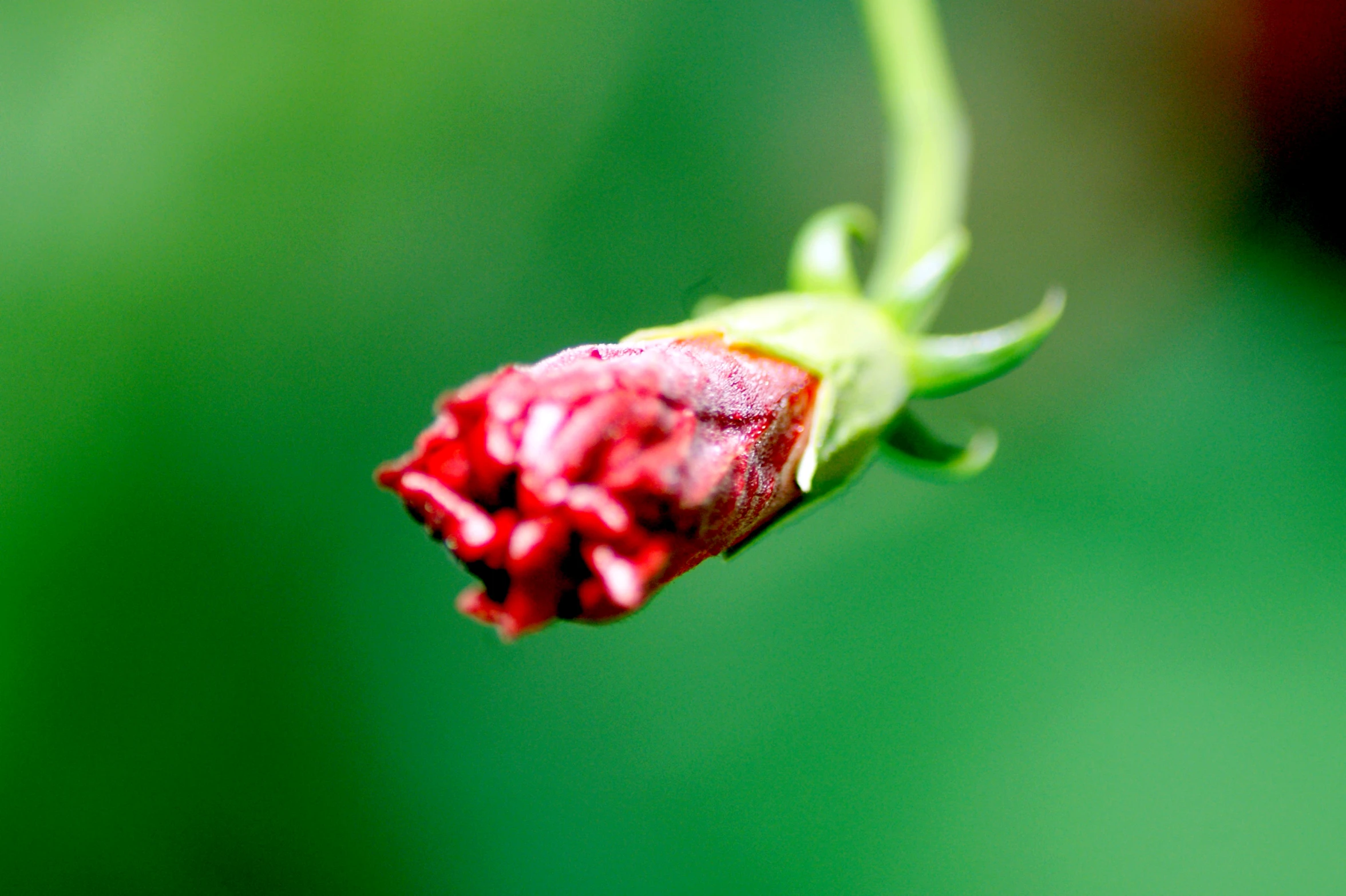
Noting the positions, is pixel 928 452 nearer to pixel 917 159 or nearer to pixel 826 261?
pixel 826 261

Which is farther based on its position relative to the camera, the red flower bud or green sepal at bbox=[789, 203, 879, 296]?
green sepal at bbox=[789, 203, 879, 296]

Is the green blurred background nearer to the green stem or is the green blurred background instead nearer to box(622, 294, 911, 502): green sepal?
the green stem

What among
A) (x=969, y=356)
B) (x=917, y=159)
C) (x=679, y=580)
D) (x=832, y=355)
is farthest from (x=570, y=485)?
(x=679, y=580)

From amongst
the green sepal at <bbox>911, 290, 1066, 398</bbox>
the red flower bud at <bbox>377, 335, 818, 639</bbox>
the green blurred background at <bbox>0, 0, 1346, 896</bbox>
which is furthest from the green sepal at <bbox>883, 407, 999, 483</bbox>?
the green blurred background at <bbox>0, 0, 1346, 896</bbox>

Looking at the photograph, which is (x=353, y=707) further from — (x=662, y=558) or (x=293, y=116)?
(x=662, y=558)

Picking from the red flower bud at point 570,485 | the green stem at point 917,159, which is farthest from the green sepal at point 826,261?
the red flower bud at point 570,485

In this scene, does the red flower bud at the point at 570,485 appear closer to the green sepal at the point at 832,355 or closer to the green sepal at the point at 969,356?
the green sepal at the point at 832,355

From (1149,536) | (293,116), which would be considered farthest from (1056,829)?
(293,116)

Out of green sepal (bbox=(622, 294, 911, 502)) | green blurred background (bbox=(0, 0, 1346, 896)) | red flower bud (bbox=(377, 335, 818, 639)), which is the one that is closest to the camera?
red flower bud (bbox=(377, 335, 818, 639))
